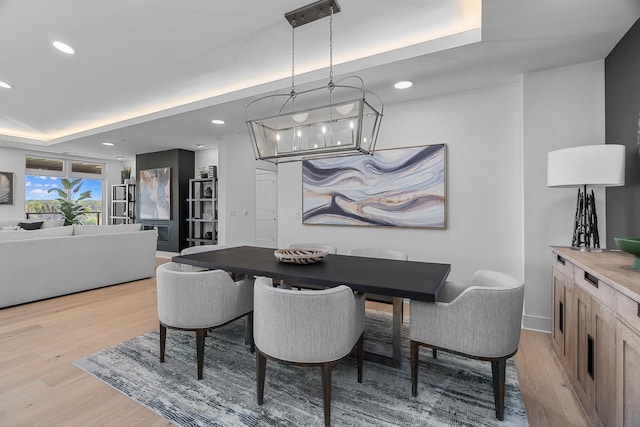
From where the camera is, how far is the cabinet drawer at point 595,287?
55.0 inches

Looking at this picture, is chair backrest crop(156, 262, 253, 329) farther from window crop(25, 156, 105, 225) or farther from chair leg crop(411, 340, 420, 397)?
window crop(25, 156, 105, 225)

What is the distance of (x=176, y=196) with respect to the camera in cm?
673

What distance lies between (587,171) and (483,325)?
4.38ft

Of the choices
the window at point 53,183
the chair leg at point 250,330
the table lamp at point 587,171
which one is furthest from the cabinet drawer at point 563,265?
the window at point 53,183

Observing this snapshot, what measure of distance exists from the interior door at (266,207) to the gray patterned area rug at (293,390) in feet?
14.8

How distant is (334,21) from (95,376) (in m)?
3.11

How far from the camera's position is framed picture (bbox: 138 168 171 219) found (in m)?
6.83

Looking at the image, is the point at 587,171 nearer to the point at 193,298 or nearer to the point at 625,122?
the point at 625,122

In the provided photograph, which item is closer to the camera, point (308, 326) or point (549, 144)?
point (308, 326)

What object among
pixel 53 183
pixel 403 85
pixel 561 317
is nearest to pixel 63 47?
pixel 403 85

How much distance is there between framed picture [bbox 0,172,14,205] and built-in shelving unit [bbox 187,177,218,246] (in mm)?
3838

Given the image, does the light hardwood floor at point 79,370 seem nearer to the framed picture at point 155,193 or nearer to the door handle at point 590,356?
Answer: the door handle at point 590,356

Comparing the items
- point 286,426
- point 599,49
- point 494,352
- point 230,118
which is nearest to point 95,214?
point 230,118

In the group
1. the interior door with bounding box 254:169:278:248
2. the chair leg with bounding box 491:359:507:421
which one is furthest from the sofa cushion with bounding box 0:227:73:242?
the chair leg with bounding box 491:359:507:421
